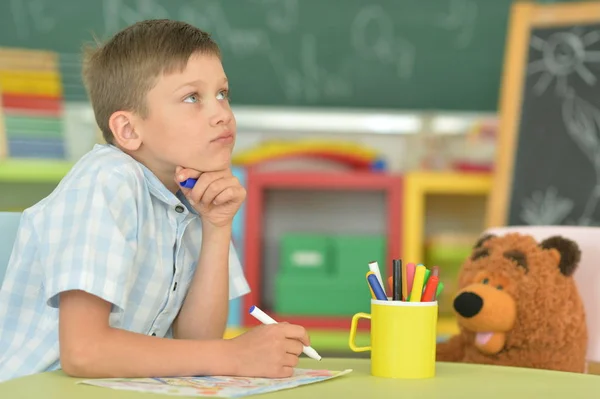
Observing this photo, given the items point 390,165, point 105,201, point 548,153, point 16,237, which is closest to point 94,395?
point 105,201

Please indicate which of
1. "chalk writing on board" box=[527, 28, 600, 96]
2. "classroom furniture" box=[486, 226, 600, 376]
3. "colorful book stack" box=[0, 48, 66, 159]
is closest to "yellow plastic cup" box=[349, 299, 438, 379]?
"classroom furniture" box=[486, 226, 600, 376]

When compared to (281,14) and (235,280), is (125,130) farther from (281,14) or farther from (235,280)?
(281,14)

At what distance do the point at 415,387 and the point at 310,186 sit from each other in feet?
7.35

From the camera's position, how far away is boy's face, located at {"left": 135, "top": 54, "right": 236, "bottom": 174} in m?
1.13

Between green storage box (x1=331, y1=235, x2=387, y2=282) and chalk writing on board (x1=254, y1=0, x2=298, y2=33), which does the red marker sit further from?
chalk writing on board (x1=254, y1=0, x2=298, y2=33)

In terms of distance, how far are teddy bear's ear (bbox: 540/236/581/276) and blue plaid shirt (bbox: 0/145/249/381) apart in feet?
2.04

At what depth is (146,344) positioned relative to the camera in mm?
961

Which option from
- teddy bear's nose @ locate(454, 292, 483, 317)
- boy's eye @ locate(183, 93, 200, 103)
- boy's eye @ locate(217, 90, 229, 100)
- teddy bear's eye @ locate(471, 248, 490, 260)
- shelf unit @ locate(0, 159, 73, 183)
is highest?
shelf unit @ locate(0, 159, 73, 183)

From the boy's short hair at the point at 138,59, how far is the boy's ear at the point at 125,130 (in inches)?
0.5

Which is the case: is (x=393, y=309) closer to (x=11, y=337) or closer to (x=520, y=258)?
(x=11, y=337)

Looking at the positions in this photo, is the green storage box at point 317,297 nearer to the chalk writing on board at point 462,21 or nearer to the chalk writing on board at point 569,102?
the chalk writing on board at point 569,102

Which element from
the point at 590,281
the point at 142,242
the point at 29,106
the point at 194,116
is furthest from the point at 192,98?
the point at 29,106

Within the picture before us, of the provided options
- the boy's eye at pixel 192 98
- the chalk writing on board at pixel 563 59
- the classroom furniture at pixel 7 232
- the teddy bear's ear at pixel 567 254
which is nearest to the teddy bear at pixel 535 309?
the teddy bear's ear at pixel 567 254

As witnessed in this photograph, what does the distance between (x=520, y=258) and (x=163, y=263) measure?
0.66 m
